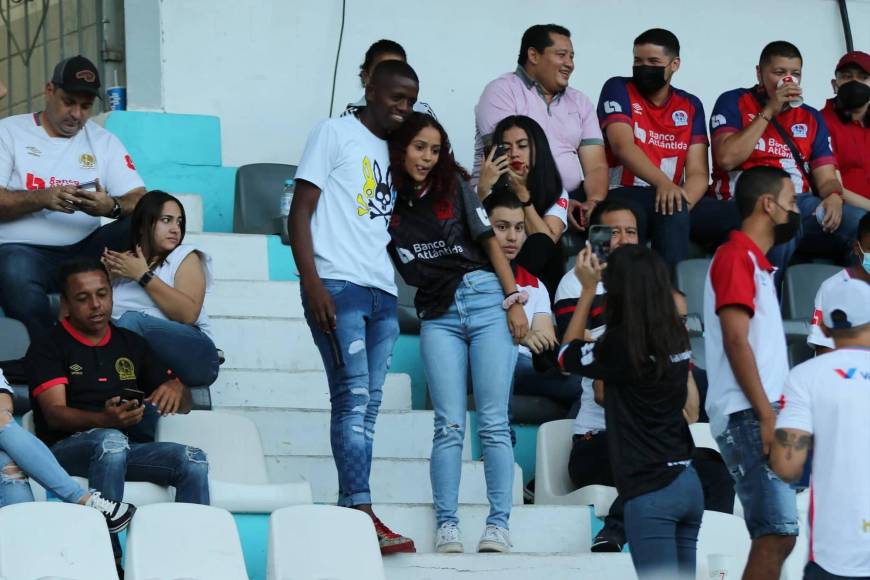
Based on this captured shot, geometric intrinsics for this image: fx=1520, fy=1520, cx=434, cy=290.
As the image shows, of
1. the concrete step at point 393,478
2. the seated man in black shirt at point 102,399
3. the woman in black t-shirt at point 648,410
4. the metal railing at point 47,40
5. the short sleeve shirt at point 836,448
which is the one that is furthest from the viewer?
the metal railing at point 47,40

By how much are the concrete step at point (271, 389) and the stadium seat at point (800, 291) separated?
203cm

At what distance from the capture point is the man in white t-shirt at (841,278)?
3.83 m

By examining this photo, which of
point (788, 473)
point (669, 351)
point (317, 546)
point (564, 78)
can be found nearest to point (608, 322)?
point (669, 351)

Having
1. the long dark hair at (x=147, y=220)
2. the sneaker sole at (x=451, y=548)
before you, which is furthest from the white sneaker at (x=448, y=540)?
the long dark hair at (x=147, y=220)

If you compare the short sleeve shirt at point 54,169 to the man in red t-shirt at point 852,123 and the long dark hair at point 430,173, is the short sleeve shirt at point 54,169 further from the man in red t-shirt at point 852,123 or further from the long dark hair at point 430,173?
the man in red t-shirt at point 852,123

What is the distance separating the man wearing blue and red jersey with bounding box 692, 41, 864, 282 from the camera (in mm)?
6789

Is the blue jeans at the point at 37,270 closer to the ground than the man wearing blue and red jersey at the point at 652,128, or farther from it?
closer to the ground

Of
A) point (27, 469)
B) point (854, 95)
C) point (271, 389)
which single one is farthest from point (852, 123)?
point (27, 469)

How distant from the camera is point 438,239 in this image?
4684 millimetres

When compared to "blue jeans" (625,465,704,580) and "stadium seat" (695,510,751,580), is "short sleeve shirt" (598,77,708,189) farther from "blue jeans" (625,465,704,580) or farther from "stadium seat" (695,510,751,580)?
"blue jeans" (625,465,704,580)

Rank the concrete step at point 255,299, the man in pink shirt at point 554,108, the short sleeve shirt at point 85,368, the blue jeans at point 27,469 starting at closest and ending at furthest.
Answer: the blue jeans at point 27,469
the short sleeve shirt at point 85,368
the concrete step at point 255,299
the man in pink shirt at point 554,108

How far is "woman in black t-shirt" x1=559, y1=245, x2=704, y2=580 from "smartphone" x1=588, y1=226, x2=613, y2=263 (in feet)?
2.36

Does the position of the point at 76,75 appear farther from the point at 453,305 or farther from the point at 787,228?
the point at 787,228

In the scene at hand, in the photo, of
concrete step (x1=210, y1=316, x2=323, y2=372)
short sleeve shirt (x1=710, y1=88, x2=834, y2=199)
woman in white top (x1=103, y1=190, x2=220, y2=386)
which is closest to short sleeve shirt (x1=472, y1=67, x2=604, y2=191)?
short sleeve shirt (x1=710, y1=88, x2=834, y2=199)
